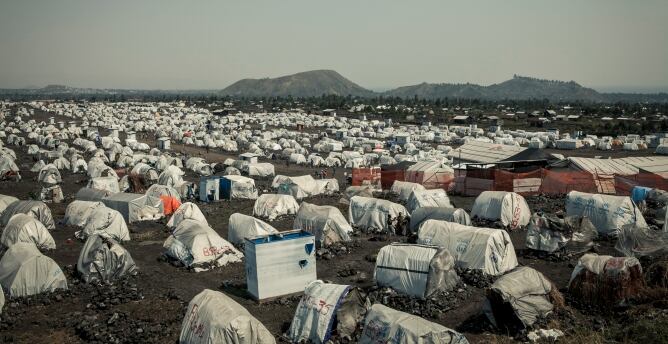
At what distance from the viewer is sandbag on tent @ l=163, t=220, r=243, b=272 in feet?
65.4

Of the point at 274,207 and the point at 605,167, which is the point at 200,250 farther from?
the point at 605,167

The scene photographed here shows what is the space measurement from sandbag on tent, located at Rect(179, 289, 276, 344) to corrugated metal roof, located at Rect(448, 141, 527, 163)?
27559 millimetres

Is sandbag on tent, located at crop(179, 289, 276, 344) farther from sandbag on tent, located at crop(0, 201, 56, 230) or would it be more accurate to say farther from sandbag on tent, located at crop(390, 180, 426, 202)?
sandbag on tent, located at crop(390, 180, 426, 202)

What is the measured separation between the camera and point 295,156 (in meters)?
54.3

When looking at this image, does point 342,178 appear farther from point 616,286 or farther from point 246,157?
point 616,286

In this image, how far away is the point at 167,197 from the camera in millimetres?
29062

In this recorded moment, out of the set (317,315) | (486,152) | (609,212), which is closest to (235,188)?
(486,152)

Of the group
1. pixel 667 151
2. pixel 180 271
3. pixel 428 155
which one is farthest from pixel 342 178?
pixel 667 151

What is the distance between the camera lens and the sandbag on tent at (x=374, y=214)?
82.3 feet

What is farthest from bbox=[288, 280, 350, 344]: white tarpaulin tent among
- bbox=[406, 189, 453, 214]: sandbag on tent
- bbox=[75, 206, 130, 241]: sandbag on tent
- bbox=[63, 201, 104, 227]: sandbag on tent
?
bbox=[63, 201, 104, 227]: sandbag on tent

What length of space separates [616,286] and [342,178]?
30.7m

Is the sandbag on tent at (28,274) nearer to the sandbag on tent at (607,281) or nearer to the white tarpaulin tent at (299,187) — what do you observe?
the sandbag on tent at (607,281)

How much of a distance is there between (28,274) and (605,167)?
32913mm

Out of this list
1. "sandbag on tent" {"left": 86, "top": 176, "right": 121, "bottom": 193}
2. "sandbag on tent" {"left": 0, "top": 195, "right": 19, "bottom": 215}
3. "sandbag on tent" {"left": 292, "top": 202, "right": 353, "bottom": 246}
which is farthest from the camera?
"sandbag on tent" {"left": 86, "top": 176, "right": 121, "bottom": 193}
